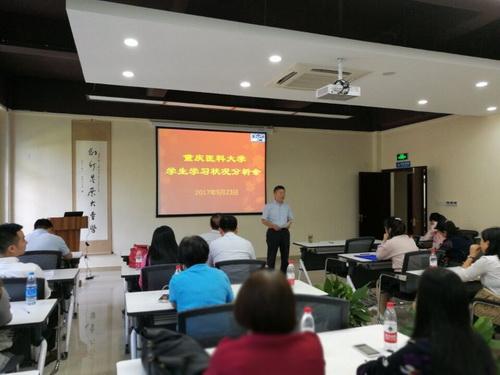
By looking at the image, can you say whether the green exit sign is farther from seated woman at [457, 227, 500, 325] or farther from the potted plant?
the potted plant

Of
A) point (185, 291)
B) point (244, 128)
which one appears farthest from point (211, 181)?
point (185, 291)

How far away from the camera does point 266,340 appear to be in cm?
107

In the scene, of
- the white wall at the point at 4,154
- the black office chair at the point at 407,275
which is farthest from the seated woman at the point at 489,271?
the white wall at the point at 4,154

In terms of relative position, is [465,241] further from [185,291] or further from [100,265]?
[100,265]

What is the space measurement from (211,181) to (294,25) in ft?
13.3

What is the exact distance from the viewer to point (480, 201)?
681 cm

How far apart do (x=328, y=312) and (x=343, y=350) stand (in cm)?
27

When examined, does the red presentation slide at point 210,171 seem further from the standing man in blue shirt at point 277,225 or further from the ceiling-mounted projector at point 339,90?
the ceiling-mounted projector at point 339,90

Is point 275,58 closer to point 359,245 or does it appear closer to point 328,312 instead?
point 328,312

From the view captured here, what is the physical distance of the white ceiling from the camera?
312cm

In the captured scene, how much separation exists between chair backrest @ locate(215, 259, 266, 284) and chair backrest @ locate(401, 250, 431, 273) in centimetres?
165

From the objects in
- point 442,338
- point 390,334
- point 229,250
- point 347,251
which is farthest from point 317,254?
point 442,338

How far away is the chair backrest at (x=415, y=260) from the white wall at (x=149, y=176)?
14.3 feet

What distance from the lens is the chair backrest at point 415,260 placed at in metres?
4.02
